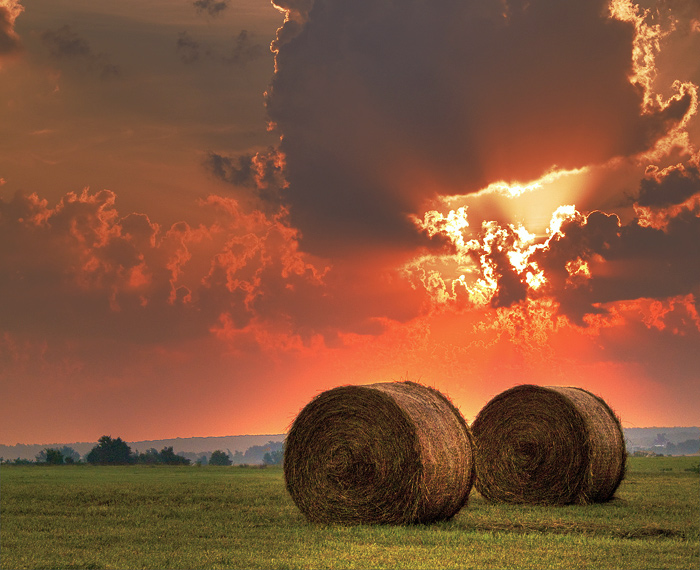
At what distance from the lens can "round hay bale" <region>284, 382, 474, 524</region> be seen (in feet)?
50.9

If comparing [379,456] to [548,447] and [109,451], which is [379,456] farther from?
[109,451]

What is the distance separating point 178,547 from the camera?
40.2 ft

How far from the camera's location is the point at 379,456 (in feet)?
52.1

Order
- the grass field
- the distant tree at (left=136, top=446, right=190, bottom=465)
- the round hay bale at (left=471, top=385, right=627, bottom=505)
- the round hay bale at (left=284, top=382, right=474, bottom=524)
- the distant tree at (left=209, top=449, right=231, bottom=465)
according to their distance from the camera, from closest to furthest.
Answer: the grass field → the round hay bale at (left=284, top=382, right=474, bottom=524) → the round hay bale at (left=471, top=385, right=627, bottom=505) → the distant tree at (left=136, top=446, right=190, bottom=465) → the distant tree at (left=209, top=449, right=231, bottom=465)

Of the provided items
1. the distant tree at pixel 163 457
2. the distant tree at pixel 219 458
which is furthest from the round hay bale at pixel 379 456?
the distant tree at pixel 219 458

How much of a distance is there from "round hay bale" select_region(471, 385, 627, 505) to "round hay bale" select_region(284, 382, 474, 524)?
3.33 meters

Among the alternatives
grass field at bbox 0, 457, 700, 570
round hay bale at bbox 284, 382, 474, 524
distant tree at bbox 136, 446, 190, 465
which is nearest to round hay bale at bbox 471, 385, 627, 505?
grass field at bbox 0, 457, 700, 570

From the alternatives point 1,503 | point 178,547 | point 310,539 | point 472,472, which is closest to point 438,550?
point 310,539

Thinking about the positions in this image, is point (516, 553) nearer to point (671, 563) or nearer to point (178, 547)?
point (671, 563)

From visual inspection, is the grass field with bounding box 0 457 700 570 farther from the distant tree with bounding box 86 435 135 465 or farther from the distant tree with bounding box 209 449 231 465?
the distant tree with bounding box 209 449 231 465

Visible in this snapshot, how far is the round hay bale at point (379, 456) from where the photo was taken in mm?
15516

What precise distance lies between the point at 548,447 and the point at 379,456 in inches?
234

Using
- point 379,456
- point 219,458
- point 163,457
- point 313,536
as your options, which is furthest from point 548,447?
point 219,458

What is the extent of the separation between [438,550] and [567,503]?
28.4 feet
